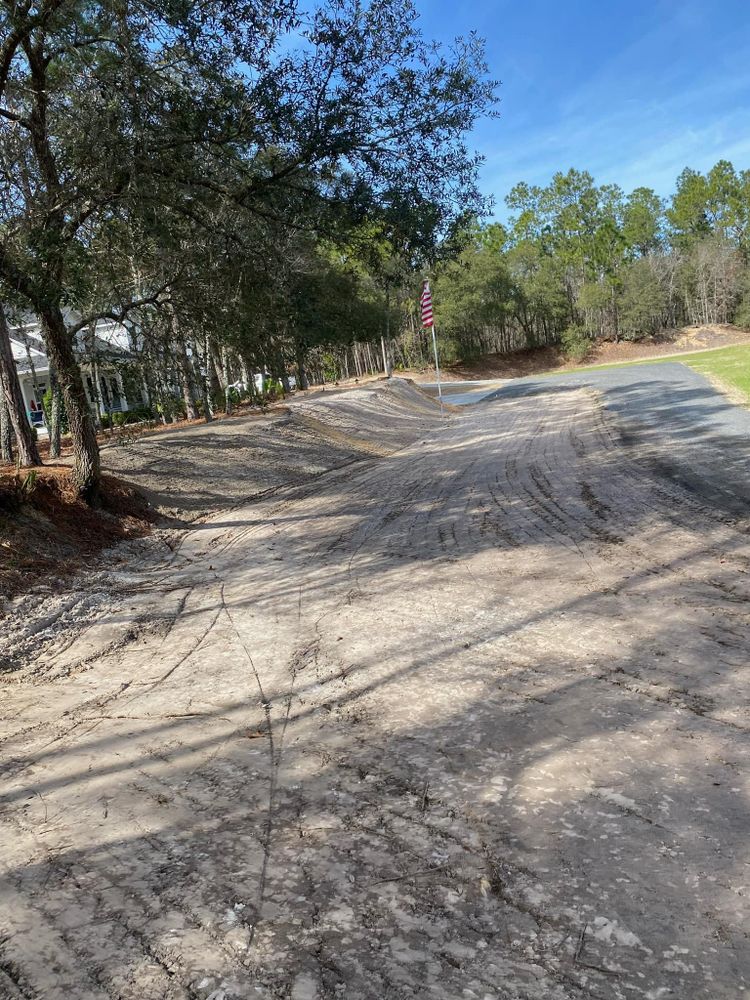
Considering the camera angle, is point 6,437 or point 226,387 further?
point 226,387

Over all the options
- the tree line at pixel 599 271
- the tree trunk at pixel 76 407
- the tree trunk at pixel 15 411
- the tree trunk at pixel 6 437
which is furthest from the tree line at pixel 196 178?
the tree line at pixel 599 271

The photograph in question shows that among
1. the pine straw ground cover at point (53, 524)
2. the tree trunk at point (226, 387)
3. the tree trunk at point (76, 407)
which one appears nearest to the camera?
the pine straw ground cover at point (53, 524)

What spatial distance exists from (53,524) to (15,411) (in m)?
4.82

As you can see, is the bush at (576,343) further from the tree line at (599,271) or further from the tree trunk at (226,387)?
the tree trunk at (226,387)

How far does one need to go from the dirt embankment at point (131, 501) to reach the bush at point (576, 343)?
47.9m

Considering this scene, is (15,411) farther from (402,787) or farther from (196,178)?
(402,787)

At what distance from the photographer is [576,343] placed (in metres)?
62.9

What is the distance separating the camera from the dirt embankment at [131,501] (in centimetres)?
605

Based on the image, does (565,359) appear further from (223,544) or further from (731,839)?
(731,839)

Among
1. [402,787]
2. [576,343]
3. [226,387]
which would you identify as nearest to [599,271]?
[576,343]

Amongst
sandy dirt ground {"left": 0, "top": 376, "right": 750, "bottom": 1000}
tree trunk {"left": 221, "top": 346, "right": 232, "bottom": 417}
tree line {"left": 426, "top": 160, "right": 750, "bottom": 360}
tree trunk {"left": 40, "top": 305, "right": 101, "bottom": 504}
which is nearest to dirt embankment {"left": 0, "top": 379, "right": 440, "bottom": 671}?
tree trunk {"left": 40, "top": 305, "right": 101, "bottom": 504}

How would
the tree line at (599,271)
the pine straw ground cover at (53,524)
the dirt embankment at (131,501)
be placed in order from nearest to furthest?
the dirt embankment at (131,501) → the pine straw ground cover at (53,524) → the tree line at (599,271)

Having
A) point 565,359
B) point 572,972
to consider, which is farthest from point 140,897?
point 565,359

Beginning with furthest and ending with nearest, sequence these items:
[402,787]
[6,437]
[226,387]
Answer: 1. [226,387]
2. [6,437]
3. [402,787]
